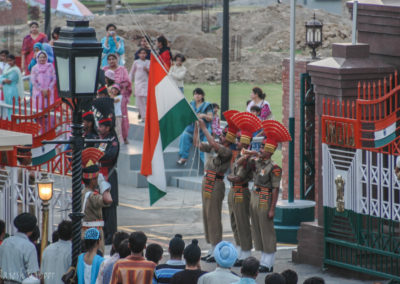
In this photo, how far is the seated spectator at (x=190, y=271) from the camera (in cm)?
962

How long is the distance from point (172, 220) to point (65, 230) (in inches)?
282

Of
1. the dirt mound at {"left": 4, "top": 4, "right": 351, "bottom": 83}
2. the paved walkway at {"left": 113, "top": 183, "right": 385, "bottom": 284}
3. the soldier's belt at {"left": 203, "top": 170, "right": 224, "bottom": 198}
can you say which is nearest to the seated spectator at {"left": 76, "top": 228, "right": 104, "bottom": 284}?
the paved walkway at {"left": 113, "top": 183, "right": 385, "bottom": 284}

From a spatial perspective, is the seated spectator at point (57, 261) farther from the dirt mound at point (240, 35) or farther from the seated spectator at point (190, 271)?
the dirt mound at point (240, 35)

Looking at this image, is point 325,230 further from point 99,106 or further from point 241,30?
point 241,30

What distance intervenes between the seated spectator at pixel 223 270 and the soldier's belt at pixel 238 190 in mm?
4842

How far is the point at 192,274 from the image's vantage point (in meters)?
9.65

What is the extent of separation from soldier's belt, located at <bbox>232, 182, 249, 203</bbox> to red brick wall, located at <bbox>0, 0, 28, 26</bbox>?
4137cm

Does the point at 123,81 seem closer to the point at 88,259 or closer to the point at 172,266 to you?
the point at 88,259

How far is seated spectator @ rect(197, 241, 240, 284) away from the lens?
31.1ft

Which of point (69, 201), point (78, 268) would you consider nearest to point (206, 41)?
point (69, 201)

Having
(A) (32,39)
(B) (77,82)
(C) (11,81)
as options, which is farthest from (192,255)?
(A) (32,39)

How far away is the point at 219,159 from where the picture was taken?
14.6 m

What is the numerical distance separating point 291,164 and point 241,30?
3619 cm

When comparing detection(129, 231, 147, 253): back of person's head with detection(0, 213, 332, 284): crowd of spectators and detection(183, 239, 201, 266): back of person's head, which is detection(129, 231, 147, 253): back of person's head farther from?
detection(183, 239, 201, 266): back of person's head
